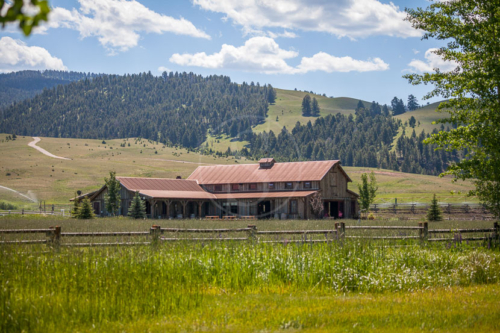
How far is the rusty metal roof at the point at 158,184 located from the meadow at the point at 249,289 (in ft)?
142

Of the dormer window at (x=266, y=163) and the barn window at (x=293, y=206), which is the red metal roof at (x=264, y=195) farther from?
the dormer window at (x=266, y=163)

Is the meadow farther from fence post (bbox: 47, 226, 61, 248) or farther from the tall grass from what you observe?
fence post (bbox: 47, 226, 61, 248)

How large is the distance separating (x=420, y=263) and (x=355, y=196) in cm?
4567

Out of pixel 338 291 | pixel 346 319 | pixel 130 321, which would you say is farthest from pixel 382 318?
pixel 130 321

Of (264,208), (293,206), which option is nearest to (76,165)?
(264,208)

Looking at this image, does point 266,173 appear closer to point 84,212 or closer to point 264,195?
point 264,195

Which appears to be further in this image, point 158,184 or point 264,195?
point 158,184

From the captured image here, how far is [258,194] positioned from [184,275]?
4601cm

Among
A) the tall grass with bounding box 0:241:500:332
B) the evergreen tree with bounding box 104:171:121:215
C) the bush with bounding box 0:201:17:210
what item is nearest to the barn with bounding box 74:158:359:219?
the evergreen tree with bounding box 104:171:121:215

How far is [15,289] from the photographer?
9.40 meters

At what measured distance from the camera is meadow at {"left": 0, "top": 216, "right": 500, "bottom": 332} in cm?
883

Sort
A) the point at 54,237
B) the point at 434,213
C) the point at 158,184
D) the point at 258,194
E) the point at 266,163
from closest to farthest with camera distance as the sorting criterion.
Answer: the point at 54,237 < the point at 434,213 < the point at 258,194 < the point at 158,184 < the point at 266,163

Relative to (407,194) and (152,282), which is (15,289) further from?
(407,194)

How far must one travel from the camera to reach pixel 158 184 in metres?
60.2
